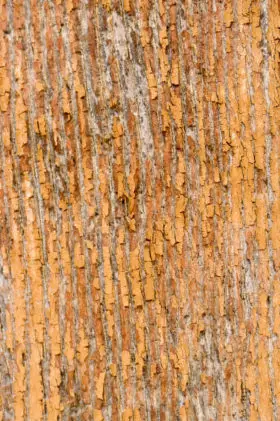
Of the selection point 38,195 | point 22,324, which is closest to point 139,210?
point 38,195

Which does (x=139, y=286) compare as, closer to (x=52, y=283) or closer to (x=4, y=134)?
(x=52, y=283)

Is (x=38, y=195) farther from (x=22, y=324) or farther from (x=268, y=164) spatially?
(x=268, y=164)

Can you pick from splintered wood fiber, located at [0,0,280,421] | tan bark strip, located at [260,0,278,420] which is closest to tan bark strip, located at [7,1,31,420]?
splintered wood fiber, located at [0,0,280,421]

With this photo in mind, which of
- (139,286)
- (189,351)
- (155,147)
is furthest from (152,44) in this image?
(189,351)

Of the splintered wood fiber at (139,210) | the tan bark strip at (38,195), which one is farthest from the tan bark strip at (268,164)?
the tan bark strip at (38,195)

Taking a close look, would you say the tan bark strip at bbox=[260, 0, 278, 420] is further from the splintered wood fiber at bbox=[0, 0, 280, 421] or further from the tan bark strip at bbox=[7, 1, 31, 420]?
the tan bark strip at bbox=[7, 1, 31, 420]

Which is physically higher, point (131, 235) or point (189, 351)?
point (131, 235)

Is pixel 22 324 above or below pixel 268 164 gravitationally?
below

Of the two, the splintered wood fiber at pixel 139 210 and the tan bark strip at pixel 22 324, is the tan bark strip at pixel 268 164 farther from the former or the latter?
the tan bark strip at pixel 22 324
